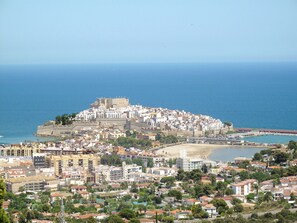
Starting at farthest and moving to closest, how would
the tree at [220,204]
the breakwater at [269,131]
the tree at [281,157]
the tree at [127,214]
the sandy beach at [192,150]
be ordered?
1. the breakwater at [269,131]
2. the sandy beach at [192,150]
3. the tree at [281,157]
4. the tree at [220,204]
5. the tree at [127,214]

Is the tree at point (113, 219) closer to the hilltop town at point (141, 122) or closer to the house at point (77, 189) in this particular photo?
the house at point (77, 189)

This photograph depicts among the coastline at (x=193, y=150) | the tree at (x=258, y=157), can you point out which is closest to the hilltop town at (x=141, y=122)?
the coastline at (x=193, y=150)

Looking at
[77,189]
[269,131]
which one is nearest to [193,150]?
[269,131]

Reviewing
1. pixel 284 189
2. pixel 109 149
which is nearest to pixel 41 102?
pixel 109 149

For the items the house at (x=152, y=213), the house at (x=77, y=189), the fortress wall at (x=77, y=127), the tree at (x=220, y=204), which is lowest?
the house at (x=152, y=213)

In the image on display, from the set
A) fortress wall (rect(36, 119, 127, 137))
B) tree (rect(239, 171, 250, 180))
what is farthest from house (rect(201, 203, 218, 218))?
fortress wall (rect(36, 119, 127, 137))

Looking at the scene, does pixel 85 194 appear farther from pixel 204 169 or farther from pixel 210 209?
pixel 204 169

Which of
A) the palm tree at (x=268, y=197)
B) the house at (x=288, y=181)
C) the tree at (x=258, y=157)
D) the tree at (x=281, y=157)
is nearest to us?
the palm tree at (x=268, y=197)

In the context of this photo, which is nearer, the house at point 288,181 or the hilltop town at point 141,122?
the house at point 288,181

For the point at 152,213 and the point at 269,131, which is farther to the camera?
the point at 269,131

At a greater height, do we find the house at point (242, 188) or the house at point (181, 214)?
the house at point (242, 188)
